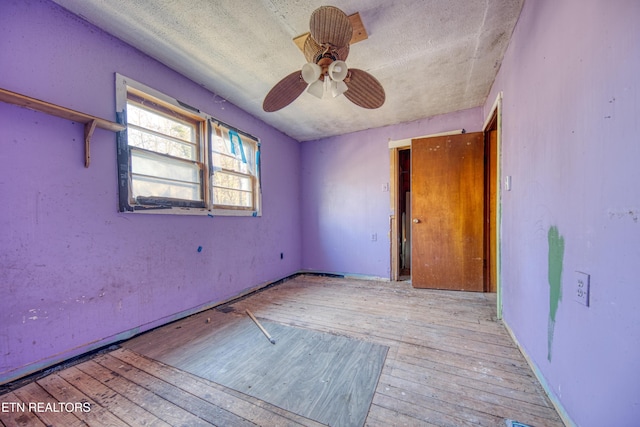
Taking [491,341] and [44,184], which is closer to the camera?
[44,184]

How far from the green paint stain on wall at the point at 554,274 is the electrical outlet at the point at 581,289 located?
15cm

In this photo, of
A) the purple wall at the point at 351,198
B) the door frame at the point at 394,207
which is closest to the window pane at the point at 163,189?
the purple wall at the point at 351,198

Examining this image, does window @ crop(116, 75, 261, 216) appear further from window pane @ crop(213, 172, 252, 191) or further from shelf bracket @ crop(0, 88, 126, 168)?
shelf bracket @ crop(0, 88, 126, 168)

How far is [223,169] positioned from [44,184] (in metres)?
1.51

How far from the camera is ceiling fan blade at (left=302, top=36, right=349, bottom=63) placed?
1632mm

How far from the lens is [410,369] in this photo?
1530 millimetres

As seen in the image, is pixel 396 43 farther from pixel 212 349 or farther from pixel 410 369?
pixel 212 349

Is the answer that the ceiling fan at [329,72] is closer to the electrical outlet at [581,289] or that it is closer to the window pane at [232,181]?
the window pane at [232,181]

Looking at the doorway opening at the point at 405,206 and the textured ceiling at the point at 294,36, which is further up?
the textured ceiling at the point at 294,36

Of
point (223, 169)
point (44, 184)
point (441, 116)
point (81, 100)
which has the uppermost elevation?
point (441, 116)

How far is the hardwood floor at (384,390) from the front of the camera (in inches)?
45.9

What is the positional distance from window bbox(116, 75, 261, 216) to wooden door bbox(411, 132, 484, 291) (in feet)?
7.96

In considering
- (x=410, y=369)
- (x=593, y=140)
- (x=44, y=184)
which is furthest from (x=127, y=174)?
(x=593, y=140)

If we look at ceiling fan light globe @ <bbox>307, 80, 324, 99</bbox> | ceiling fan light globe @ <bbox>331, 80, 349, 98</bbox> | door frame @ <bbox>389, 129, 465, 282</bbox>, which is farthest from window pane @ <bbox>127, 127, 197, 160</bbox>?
door frame @ <bbox>389, 129, 465, 282</bbox>
